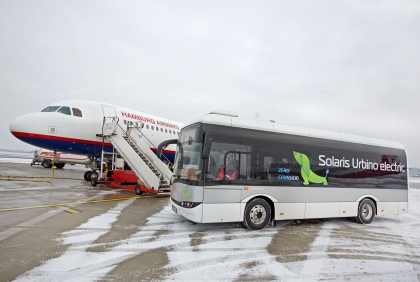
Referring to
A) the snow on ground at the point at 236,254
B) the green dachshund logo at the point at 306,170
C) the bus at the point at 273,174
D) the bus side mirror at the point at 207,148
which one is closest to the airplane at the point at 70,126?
the snow on ground at the point at 236,254

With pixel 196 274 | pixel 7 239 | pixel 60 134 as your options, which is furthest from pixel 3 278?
pixel 60 134

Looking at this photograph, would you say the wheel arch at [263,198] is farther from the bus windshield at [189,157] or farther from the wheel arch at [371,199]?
the wheel arch at [371,199]

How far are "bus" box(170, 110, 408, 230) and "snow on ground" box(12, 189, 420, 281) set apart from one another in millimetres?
686

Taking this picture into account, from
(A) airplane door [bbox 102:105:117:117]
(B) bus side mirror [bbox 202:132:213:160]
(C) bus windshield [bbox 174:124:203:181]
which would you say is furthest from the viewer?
(A) airplane door [bbox 102:105:117:117]

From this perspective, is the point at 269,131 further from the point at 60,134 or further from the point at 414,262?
the point at 60,134

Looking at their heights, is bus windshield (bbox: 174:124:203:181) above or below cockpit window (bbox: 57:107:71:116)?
below

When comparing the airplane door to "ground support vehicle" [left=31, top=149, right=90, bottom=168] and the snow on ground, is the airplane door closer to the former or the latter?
the snow on ground

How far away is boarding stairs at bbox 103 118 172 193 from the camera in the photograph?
45.1ft

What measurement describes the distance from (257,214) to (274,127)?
2.73m

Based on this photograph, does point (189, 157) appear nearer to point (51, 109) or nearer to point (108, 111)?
point (108, 111)

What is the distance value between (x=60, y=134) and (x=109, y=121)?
2.82m

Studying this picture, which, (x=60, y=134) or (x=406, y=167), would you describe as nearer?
(x=406, y=167)

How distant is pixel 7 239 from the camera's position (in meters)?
5.91

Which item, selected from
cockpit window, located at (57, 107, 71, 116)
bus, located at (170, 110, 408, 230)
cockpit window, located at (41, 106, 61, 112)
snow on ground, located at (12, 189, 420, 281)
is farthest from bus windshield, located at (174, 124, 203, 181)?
cockpit window, located at (41, 106, 61, 112)
